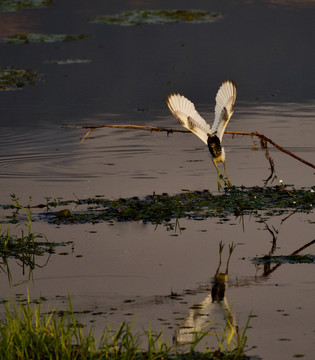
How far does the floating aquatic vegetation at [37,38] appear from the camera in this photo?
31734 millimetres

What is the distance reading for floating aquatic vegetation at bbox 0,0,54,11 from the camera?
40.1 metres

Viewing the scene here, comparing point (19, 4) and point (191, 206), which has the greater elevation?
point (19, 4)

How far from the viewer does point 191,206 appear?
40.6ft

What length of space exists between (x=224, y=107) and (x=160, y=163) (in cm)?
302

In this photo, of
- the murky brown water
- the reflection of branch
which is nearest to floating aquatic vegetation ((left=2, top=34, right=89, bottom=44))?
the murky brown water

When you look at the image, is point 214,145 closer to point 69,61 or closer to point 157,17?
point 69,61

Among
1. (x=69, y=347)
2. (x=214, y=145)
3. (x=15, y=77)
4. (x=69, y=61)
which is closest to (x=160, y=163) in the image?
(x=214, y=145)

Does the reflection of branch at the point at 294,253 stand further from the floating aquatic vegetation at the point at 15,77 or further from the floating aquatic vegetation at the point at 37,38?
the floating aquatic vegetation at the point at 37,38

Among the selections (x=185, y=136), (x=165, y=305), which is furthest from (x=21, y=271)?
(x=185, y=136)

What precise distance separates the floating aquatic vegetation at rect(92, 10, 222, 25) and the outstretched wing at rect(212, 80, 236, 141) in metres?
22.9

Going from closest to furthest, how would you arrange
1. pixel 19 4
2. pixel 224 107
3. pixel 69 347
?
1. pixel 69 347
2. pixel 224 107
3. pixel 19 4

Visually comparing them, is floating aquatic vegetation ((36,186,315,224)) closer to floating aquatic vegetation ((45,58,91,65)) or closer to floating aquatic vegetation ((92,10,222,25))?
floating aquatic vegetation ((45,58,91,65))

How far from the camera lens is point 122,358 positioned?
702cm

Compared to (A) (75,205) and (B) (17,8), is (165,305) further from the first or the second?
(B) (17,8)
